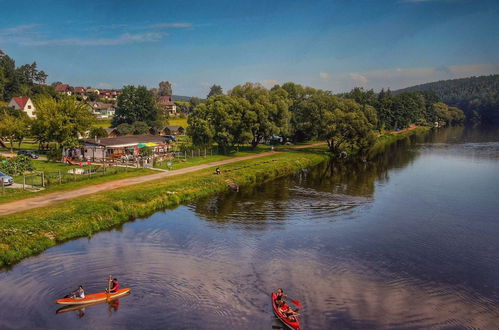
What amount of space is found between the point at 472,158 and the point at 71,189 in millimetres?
76729

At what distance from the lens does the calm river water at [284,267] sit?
72.5 feet

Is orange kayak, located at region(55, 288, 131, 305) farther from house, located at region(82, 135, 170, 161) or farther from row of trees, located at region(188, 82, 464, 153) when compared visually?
row of trees, located at region(188, 82, 464, 153)

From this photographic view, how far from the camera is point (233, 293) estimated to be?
80.1 feet

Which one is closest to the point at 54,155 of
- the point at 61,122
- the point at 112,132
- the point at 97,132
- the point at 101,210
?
the point at 61,122

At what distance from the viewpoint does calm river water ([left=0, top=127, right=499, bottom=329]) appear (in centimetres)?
2211

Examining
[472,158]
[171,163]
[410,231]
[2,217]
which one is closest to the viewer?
[2,217]

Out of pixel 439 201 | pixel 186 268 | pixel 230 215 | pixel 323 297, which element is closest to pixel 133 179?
pixel 230 215

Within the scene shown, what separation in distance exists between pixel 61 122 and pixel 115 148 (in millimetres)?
9771

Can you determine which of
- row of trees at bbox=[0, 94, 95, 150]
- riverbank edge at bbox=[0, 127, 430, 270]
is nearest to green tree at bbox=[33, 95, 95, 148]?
row of trees at bbox=[0, 94, 95, 150]

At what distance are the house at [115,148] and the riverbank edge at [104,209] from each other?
705 inches

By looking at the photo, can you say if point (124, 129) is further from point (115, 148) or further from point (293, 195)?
point (293, 195)

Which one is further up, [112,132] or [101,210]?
[112,132]

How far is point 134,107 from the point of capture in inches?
4626

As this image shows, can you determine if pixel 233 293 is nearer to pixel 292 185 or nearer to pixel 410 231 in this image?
pixel 410 231
